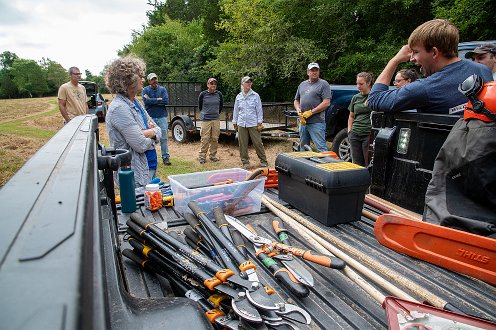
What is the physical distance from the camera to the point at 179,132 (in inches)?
447

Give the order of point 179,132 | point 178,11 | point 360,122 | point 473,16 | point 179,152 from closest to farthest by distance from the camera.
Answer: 1. point 360,122
2. point 179,152
3. point 473,16
4. point 179,132
5. point 178,11

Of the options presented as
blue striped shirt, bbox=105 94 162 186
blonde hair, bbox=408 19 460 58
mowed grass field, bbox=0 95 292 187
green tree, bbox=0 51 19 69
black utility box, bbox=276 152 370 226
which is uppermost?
green tree, bbox=0 51 19 69

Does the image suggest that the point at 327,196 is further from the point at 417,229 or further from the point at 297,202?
the point at 417,229

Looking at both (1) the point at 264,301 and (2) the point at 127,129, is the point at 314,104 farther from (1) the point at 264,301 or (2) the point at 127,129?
(1) the point at 264,301

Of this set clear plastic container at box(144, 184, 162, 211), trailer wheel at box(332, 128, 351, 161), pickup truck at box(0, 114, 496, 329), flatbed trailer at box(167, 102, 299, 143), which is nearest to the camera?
pickup truck at box(0, 114, 496, 329)

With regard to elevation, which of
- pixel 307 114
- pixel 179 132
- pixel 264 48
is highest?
pixel 264 48

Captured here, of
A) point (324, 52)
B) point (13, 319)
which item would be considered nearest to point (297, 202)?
point (13, 319)

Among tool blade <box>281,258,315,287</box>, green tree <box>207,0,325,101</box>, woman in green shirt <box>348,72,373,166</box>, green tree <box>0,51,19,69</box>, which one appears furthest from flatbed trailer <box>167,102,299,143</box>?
green tree <box>0,51,19,69</box>

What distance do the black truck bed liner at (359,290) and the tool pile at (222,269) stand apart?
0.07 m

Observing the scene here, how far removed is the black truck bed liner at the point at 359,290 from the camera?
4.81ft

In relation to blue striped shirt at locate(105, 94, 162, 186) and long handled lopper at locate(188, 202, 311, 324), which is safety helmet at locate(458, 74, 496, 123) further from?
blue striped shirt at locate(105, 94, 162, 186)

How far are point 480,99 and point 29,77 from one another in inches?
2981

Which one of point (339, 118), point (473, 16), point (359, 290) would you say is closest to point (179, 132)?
point (339, 118)

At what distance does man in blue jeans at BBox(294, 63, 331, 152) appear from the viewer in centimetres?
683
